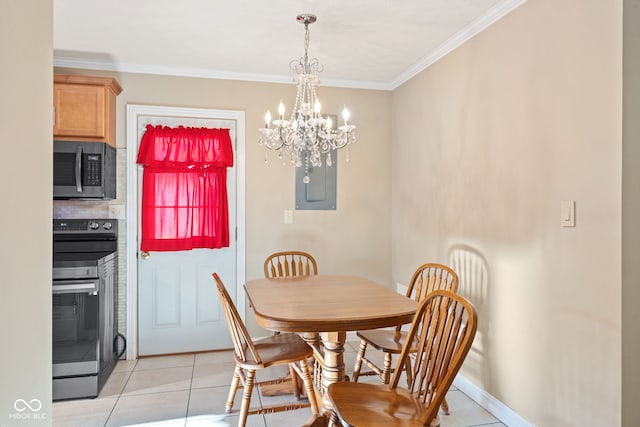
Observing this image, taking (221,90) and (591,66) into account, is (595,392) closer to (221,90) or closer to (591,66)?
(591,66)

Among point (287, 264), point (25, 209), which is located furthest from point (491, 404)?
point (25, 209)

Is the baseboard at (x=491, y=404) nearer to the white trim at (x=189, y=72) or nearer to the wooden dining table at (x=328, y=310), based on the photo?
the wooden dining table at (x=328, y=310)

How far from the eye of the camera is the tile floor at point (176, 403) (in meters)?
2.44

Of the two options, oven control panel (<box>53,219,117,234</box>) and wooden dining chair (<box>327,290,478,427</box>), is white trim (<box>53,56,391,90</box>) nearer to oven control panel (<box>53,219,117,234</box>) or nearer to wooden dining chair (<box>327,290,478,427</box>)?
oven control panel (<box>53,219,117,234</box>)

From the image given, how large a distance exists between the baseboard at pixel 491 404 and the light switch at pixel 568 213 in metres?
1.13

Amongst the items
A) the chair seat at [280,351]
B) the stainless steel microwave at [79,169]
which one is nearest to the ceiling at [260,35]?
the stainless steel microwave at [79,169]

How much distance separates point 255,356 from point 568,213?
67.4 inches

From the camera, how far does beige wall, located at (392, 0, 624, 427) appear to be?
179cm

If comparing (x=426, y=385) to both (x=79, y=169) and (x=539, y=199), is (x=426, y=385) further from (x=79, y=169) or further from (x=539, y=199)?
(x=79, y=169)

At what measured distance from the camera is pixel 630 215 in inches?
67.8

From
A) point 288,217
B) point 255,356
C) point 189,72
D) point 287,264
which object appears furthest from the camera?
point 288,217

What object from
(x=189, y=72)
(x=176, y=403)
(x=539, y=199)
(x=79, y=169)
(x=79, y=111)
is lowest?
(x=176, y=403)

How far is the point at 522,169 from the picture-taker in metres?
2.28

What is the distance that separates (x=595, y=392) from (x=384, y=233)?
7.66ft
